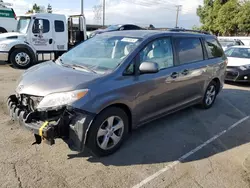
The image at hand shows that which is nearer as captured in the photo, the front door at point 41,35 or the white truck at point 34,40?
the white truck at point 34,40

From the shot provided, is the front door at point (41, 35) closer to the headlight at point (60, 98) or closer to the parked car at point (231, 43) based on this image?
the headlight at point (60, 98)

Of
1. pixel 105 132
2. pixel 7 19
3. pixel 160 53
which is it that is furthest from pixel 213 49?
pixel 7 19

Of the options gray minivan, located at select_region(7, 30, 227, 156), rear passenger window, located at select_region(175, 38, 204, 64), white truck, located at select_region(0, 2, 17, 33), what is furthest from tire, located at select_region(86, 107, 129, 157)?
white truck, located at select_region(0, 2, 17, 33)

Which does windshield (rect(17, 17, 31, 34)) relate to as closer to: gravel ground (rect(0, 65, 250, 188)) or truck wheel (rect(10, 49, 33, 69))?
truck wheel (rect(10, 49, 33, 69))

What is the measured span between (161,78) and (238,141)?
170 cm

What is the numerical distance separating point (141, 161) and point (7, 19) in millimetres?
18506

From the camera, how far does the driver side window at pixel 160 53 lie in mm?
3695

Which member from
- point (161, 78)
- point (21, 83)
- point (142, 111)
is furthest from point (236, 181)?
point (21, 83)

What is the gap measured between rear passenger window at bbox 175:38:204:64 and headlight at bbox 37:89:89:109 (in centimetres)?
222

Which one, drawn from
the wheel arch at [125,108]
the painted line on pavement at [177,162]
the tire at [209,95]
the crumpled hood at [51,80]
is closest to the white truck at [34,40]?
the crumpled hood at [51,80]

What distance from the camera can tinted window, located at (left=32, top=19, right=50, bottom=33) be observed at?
10.7 meters

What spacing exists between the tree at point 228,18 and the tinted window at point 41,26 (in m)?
27.1

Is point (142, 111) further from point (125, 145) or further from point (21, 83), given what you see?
point (21, 83)

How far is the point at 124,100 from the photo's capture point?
3.30 metres
